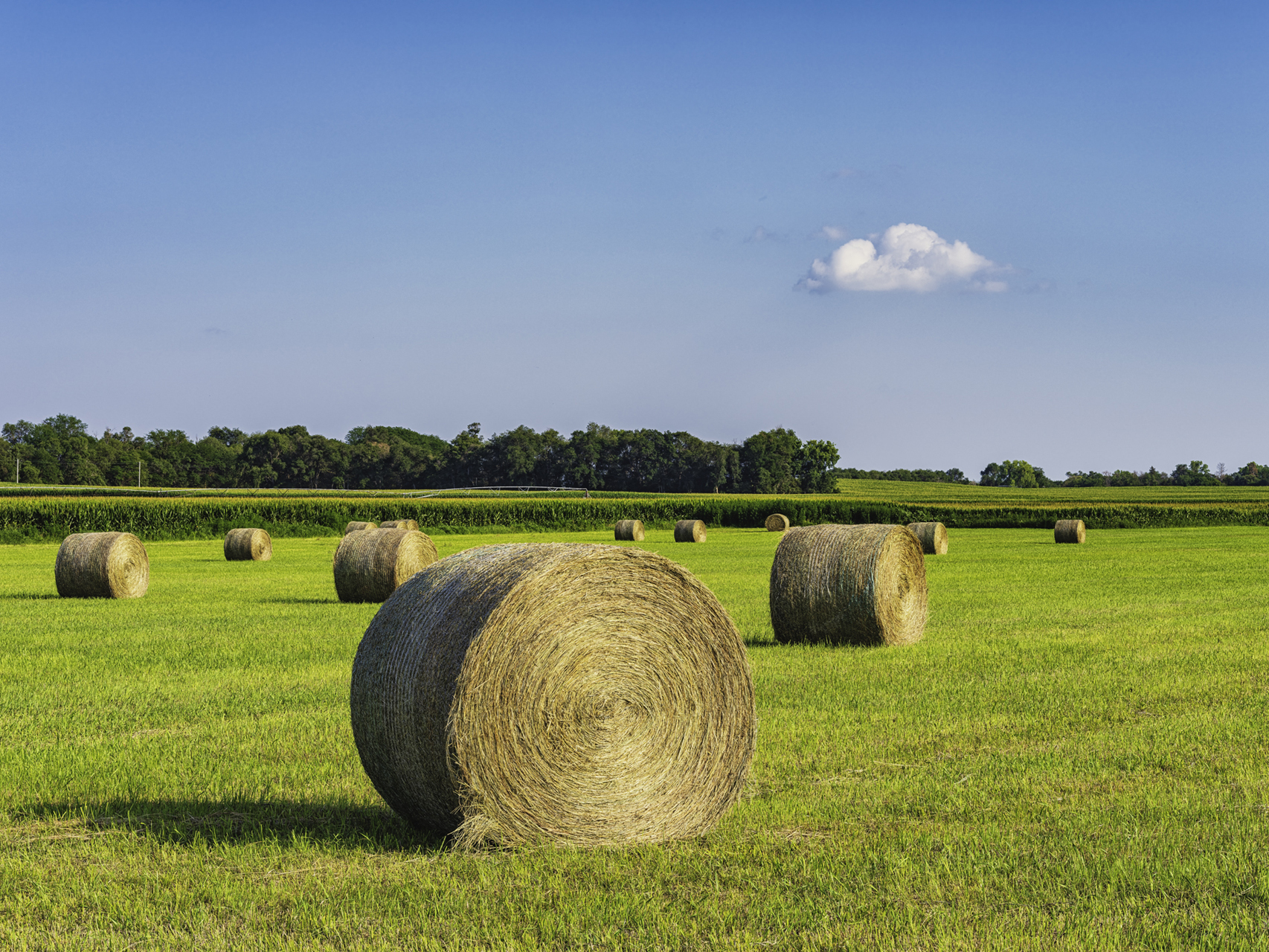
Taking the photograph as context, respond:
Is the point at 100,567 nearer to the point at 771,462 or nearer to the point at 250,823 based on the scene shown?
the point at 250,823

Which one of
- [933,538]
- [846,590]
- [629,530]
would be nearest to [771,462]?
[629,530]

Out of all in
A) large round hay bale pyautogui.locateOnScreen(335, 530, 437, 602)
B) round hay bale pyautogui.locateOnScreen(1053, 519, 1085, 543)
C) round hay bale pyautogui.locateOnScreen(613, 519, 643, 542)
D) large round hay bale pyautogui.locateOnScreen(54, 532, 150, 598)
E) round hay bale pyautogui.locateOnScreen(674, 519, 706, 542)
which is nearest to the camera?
large round hay bale pyautogui.locateOnScreen(335, 530, 437, 602)

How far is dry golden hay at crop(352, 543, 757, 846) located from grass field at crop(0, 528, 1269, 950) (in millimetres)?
237

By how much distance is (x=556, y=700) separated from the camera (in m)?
6.80

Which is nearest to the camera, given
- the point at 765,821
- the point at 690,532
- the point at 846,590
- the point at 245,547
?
the point at 765,821

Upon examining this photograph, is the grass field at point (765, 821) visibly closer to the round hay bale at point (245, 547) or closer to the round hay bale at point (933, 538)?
the round hay bale at point (245, 547)

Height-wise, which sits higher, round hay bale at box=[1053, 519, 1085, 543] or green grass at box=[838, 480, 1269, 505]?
green grass at box=[838, 480, 1269, 505]

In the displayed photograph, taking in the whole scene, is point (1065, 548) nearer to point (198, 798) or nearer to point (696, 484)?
point (198, 798)

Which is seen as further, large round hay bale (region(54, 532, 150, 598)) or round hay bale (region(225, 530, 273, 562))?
round hay bale (region(225, 530, 273, 562))

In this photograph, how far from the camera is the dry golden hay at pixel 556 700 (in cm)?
648

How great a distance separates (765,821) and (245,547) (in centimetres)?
3436

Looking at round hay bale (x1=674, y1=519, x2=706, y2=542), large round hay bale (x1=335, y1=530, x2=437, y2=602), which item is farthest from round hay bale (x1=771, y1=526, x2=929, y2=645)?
round hay bale (x1=674, y1=519, x2=706, y2=542)

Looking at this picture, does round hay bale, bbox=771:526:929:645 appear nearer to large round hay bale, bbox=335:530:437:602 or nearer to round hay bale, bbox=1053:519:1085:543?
large round hay bale, bbox=335:530:437:602

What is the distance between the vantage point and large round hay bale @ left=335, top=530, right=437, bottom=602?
21.5m
